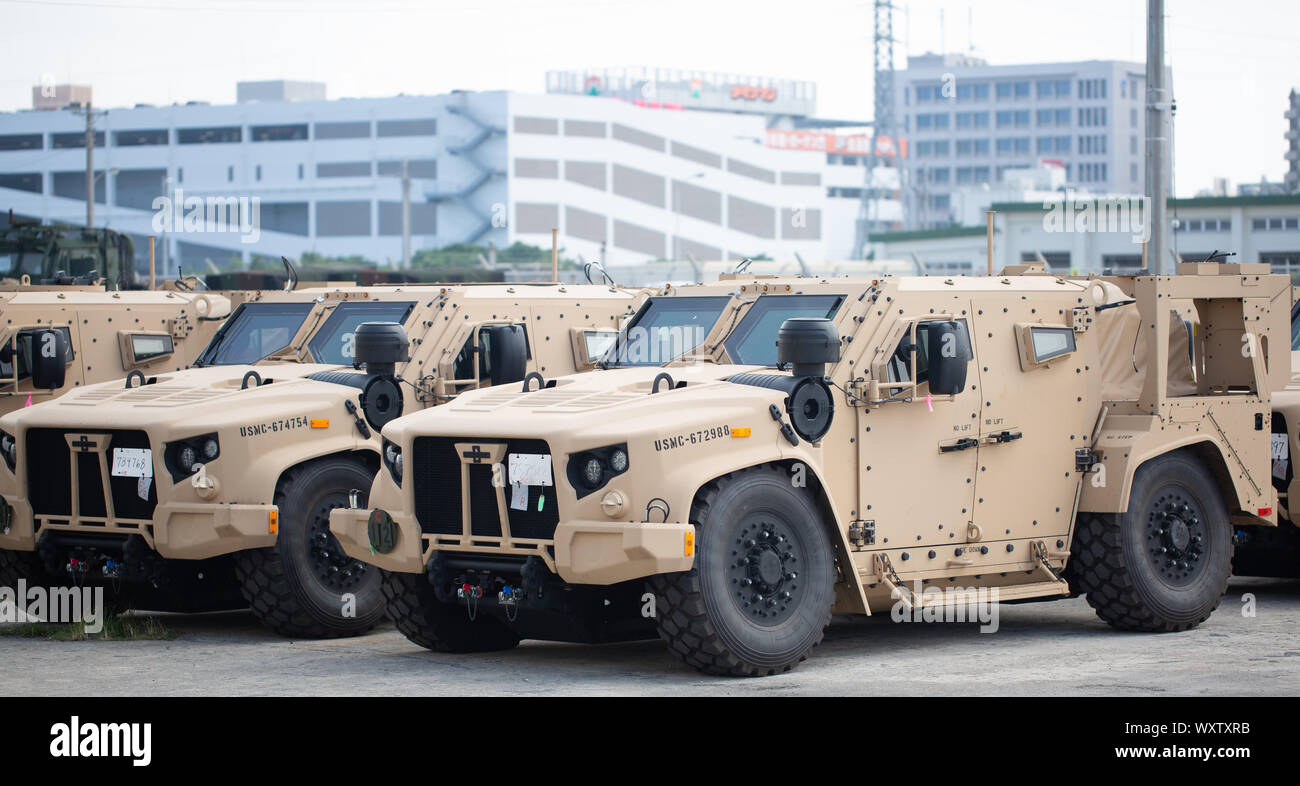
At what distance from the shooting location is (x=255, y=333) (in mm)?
14008

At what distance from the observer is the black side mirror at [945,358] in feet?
35.0

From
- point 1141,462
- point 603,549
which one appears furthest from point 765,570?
point 1141,462

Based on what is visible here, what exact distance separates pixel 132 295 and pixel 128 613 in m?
3.99

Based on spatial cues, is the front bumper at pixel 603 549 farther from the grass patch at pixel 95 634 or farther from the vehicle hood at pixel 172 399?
the grass patch at pixel 95 634

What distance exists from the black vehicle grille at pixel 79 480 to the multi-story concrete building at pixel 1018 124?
4973 inches

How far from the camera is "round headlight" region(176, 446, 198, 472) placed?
458 inches

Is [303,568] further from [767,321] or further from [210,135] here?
[210,135]

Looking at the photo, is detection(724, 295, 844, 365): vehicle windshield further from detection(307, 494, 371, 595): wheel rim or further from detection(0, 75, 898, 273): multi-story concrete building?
detection(0, 75, 898, 273): multi-story concrete building

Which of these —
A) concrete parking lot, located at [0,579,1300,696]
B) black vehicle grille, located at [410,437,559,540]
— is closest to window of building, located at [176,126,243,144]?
concrete parking lot, located at [0,579,1300,696]

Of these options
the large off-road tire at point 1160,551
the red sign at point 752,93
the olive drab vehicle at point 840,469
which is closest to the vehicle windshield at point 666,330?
the olive drab vehicle at point 840,469

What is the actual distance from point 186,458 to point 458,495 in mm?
2441

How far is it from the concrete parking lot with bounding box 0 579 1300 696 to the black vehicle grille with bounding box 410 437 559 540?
84 centimetres

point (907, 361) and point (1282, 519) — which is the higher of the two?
point (907, 361)

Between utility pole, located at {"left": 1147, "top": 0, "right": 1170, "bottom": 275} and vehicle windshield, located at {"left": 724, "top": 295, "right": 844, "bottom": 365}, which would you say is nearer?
vehicle windshield, located at {"left": 724, "top": 295, "right": 844, "bottom": 365}
